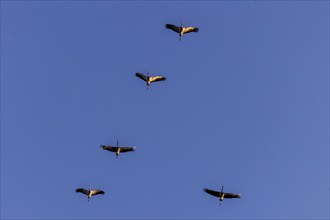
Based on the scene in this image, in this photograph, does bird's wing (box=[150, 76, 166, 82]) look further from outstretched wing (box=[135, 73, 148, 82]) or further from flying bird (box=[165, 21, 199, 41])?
flying bird (box=[165, 21, 199, 41])

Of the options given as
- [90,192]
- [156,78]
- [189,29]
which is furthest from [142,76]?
[90,192]

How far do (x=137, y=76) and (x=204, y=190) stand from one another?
111 ft

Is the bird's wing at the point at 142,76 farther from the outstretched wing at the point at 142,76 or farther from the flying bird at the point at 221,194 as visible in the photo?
the flying bird at the point at 221,194

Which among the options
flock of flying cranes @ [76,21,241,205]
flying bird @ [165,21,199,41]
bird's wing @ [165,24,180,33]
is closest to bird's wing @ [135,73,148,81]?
flock of flying cranes @ [76,21,241,205]

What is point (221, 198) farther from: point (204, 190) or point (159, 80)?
point (159, 80)

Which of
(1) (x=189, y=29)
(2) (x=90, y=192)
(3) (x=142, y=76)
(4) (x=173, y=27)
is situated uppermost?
(1) (x=189, y=29)

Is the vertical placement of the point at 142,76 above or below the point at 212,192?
above

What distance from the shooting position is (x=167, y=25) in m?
173

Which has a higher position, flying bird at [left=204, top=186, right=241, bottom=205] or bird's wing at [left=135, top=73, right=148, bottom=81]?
bird's wing at [left=135, top=73, right=148, bottom=81]

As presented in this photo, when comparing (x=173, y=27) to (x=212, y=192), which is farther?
(x=173, y=27)

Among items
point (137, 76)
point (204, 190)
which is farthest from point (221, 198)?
point (137, 76)

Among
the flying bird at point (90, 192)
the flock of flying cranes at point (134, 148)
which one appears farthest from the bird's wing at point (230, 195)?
the flying bird at point (90, 192)

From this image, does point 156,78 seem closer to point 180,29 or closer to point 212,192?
point 180,29

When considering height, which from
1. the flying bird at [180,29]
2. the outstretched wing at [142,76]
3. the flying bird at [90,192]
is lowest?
the flying bird at [90,192]
